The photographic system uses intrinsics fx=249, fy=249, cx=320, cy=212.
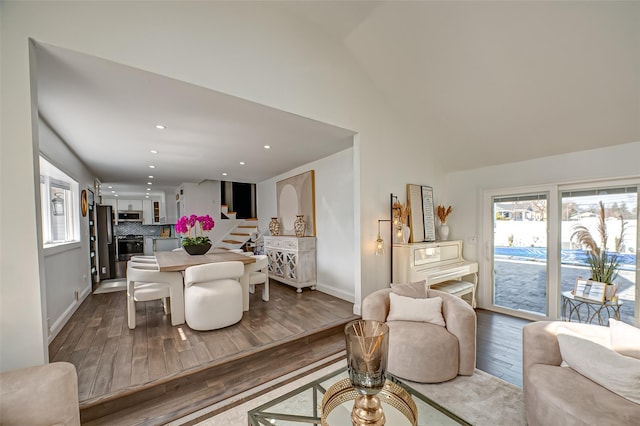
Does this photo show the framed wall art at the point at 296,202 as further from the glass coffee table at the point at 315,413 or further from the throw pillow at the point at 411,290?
the glass coffee table at the point at 315,413

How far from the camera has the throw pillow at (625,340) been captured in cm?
152

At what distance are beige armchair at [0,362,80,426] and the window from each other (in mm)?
2365

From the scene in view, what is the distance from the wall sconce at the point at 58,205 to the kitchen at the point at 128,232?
2038mm

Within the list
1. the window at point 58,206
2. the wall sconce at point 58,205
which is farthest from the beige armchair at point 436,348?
the wall sconce at point 58,205

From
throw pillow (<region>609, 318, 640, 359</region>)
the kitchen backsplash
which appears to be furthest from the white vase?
the kitchen backsplash

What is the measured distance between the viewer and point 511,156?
3.72 metres

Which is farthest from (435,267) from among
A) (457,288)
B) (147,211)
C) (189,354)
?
(147,211)

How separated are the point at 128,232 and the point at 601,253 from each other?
483 inches

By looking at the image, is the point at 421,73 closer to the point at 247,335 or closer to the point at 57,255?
the point at 247,335

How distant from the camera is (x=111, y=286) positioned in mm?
4945

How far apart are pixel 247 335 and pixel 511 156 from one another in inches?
173

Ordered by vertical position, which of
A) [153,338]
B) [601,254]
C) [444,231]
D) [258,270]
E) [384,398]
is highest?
[444,231]

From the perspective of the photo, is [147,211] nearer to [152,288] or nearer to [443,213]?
[152,288]

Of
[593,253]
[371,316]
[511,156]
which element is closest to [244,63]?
[371,316]
